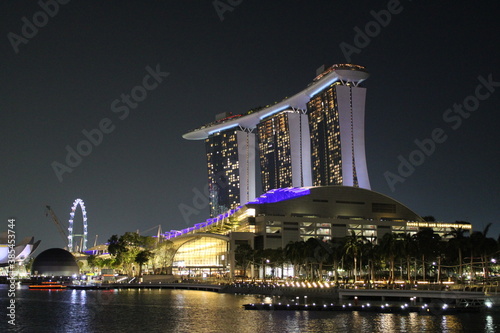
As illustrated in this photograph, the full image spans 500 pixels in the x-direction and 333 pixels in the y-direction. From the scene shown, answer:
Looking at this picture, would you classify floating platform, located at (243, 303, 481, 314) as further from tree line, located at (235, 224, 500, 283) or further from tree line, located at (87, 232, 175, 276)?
tree line, located at (87, 232, 175, 276)

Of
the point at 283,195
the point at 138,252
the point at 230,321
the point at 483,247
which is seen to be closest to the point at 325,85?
the point at 283,195

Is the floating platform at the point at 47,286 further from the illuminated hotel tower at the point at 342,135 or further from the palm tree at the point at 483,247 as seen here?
the palm tree at the point at 483,247

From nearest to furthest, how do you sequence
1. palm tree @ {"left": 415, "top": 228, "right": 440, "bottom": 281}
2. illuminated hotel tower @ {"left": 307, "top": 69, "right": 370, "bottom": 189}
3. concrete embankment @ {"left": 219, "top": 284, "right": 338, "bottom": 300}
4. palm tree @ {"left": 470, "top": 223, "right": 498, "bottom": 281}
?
palm tree @ {"left": 470, "top": 223, "right": 498, "bottom": 281} → concrete embankment @ {"left": 219, "top": 284, "right": 338, "bottom": 300} → palm tree @ {"left": 415, "top": 228, "right": 440, "bottom": 281} → illuminated hotel tower @ {"left": 307, "top": 69, "right": 370, "bottom": 189}

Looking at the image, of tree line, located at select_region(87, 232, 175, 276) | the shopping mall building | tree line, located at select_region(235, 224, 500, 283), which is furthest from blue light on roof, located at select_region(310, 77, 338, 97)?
tree line, located at select_region(235, 224, 500, 283)

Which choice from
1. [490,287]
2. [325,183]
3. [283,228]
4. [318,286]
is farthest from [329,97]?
[490,287]

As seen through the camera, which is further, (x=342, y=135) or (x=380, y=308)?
(x=342, y=135)

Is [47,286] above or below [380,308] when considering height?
below

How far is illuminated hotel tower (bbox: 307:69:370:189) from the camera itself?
172 m

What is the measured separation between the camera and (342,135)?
17375 cm

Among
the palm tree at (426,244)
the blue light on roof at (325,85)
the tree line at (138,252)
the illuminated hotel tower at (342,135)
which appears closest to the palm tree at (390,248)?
the palm tree at (426,244)

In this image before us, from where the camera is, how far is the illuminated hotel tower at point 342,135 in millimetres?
172125

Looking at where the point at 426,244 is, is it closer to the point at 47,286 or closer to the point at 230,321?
the point at 230,321

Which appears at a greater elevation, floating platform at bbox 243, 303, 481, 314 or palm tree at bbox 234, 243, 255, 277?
palm tree at bbox 234, 243, 255, 277

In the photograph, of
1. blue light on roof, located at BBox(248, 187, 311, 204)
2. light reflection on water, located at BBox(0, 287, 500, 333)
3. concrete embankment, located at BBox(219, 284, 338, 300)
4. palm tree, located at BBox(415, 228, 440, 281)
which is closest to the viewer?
light reflection on water, located at BBox(0, 287, 500, 333)
